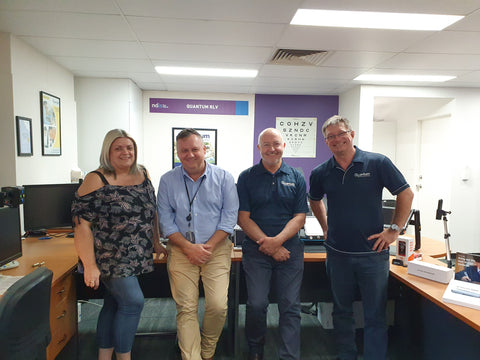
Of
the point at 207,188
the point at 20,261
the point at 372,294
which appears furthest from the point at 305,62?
the point at 20,261

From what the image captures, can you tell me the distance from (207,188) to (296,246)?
2.35 ft

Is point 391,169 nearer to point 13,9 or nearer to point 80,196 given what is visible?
point 80,196

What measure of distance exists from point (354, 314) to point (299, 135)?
3461 millimetres

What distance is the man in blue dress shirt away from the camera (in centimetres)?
200

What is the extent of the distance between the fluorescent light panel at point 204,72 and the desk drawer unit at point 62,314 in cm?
270

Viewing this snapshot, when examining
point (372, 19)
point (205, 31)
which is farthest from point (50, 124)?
point (372, 19)

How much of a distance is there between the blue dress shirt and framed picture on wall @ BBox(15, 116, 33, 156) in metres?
1.78

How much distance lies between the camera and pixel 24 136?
301 cm

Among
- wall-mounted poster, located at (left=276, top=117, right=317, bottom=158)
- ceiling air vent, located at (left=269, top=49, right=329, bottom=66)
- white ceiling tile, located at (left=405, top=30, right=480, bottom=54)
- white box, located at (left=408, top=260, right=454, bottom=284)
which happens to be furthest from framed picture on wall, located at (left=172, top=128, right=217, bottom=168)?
white box, located at (left=408, top=260, right=454, bottom=284)

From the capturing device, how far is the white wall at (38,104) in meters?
2.96

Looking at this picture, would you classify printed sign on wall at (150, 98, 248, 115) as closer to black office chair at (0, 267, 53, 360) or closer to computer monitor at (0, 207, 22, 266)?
computer monitor at (0, 207, 22, 266)

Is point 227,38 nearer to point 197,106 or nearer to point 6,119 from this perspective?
point 6,119

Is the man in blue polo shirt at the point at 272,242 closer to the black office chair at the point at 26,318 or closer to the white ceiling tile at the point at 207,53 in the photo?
the black office chair at the point at 26,318

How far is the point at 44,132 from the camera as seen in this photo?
3381 millimetres
